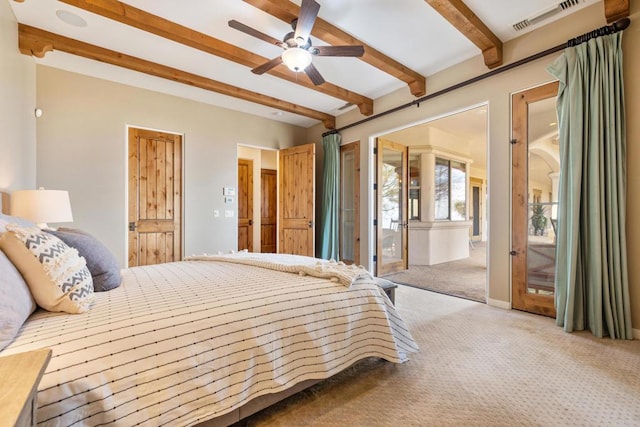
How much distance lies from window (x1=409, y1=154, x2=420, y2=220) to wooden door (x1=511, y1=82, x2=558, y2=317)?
3.32 meters

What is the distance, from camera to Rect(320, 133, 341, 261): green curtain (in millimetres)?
5277

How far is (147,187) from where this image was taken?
170 inches

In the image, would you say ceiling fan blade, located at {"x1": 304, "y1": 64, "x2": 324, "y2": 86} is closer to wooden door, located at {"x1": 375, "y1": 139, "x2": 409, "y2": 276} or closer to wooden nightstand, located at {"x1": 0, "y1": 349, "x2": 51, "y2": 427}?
wooden door, located at {"x1": 375, "y1": 139, "x2": 409, "y2": 276}

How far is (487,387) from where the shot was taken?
174 centimetres

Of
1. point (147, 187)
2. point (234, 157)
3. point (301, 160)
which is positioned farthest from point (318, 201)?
point (147, 187)

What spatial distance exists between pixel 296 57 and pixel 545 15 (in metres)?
2.33

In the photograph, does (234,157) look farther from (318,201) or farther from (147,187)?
(318,201)

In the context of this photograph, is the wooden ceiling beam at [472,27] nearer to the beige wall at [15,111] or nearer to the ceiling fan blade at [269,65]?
the ceiling fan blade at [269,65]

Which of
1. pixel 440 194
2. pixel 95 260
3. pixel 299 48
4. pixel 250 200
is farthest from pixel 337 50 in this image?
pixel 440 194

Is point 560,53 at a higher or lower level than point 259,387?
higher

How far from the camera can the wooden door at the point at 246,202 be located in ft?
21.9

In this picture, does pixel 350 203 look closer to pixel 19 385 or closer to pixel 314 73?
pixel 314 73

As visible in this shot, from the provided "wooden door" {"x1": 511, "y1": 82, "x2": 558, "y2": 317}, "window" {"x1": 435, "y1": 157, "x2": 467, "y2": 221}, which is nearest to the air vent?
"wooden door" {"x1": 511, "y1": 82, "x2": 558, "y2": 317}

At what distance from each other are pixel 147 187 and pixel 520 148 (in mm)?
4759
